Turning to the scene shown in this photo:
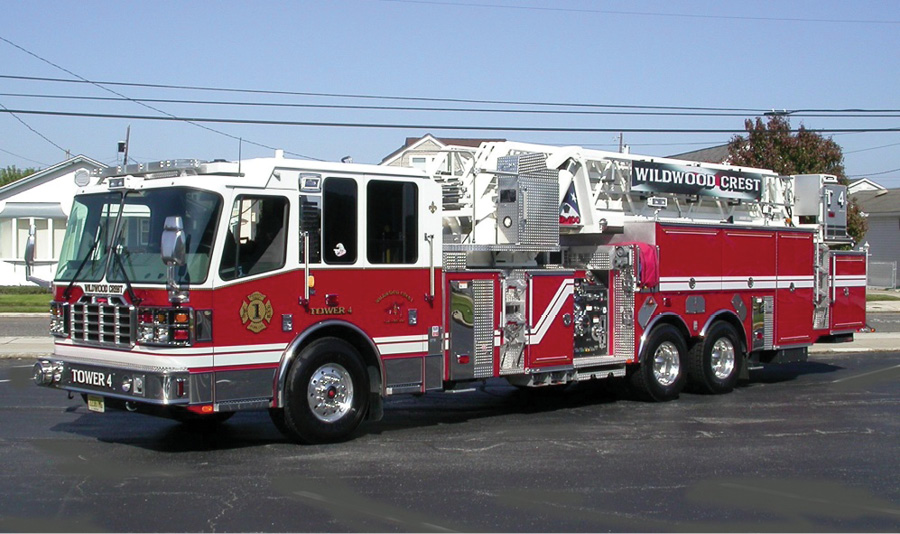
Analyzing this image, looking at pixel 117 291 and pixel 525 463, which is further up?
pixel 117 291

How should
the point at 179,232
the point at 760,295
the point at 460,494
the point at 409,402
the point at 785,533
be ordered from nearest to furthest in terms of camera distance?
the point at 785,533 < the point at 460,494 < the point at 179,232 < the point at 409,402 < the point at 760,295

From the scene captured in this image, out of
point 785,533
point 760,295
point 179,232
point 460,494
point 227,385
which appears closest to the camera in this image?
point 785,533

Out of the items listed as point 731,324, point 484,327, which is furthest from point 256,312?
point 731,324

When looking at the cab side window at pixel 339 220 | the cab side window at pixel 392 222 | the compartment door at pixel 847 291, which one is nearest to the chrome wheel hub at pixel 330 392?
the cab side window at pixel 339 220

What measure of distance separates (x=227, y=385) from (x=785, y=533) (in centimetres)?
492

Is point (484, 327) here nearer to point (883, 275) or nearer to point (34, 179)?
point (34, 179)

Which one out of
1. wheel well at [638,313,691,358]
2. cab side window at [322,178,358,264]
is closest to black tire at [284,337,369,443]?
cab side window at [322,178,358,264]

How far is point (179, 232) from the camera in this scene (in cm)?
830

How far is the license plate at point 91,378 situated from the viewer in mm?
9016

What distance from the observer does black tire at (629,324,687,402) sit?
42.2ft

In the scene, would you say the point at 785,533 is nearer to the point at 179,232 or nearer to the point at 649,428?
the point at 649,428

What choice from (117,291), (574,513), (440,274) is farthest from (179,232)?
(574,513)

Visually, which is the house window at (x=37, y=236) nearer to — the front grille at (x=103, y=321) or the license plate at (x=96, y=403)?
the front grille at (x=103, y=321)

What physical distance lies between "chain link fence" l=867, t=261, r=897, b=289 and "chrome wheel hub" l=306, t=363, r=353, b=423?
4083 centimetres
